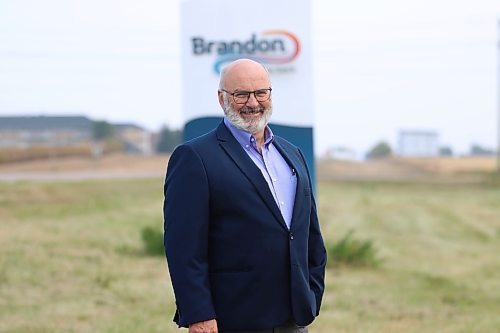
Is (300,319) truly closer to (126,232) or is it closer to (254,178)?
(254,178)

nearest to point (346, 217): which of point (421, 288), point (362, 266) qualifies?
point (362, 266)

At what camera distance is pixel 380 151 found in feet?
192

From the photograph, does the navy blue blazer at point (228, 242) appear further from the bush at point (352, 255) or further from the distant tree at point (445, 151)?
the distant tree at point (445, 151)

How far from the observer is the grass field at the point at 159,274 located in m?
8.34

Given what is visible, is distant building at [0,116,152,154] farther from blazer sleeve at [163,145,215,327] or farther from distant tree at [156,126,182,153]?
blazer sleeve at [163,145,215,327]

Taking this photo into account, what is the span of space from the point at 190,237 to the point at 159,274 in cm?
803

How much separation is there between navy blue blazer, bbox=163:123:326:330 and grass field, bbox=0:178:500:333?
4.47 m

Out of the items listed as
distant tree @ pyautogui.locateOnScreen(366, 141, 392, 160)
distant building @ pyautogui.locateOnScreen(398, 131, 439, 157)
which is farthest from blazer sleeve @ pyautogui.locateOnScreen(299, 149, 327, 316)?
distant tree @ pyautogui.locateOnScreen(366, 141, 392, 160)

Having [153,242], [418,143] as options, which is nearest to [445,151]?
[418,143]

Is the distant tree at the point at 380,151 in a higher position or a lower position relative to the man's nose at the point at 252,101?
lower

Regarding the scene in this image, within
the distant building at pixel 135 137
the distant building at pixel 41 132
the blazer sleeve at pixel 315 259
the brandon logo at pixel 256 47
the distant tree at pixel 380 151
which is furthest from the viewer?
the distant building at pixel 135 137

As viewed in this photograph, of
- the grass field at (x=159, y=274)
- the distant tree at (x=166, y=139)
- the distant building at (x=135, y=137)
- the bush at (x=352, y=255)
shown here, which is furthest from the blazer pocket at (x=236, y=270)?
the distant tree at (x=166, y=139)

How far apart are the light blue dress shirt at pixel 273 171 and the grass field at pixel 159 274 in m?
4.49

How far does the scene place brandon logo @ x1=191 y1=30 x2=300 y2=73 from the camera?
29.6 ft
